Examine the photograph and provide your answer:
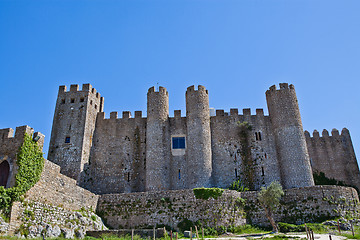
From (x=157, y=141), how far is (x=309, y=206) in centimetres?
1400

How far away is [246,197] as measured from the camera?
82.5 ft

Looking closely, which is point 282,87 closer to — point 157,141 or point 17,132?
point 157,141

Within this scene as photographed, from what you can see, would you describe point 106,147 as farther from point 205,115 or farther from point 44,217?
point 44,217

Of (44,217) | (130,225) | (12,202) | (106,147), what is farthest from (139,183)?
(12,202)

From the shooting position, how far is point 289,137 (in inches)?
1180

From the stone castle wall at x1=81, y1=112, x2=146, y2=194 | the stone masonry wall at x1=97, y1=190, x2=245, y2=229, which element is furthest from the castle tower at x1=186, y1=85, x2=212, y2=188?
the stone castle wall at x1=81, y1=112, x2=146, y2=194

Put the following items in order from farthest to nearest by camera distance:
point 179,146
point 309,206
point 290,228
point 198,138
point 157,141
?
point 179,146 → point 157,141 → point 198,138 → point 309,206 → point 290,228

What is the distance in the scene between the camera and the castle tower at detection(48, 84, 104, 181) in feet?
93.2

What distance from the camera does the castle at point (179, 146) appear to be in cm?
2897

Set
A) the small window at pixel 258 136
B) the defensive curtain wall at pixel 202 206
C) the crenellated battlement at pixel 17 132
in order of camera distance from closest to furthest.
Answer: the crenellated battlement at pixel 17 132, the defensive curtain wall at pixel 202 206, the small window at pixel 258 136

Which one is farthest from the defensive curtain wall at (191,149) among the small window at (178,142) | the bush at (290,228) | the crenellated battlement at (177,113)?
the bush at (290,228)

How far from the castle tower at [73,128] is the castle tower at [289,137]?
1771 centimetres

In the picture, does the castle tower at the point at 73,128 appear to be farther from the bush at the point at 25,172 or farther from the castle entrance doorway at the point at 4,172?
the castle entrance doorway at the point at 4,172

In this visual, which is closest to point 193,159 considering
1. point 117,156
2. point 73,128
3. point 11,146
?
point 117,156
